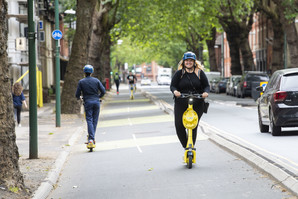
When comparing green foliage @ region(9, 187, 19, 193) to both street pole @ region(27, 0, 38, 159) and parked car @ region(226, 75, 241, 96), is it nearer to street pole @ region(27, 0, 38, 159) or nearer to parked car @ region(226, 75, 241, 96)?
street pole @ region(27, 0, 38, 159)

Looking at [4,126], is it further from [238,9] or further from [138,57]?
[138,57]

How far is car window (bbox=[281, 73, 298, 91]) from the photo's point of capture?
49.3 ft

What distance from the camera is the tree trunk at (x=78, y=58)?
85.8 ft

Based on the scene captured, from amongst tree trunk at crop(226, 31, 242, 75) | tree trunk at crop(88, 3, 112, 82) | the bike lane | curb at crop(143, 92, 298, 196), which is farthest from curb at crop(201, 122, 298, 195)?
tree trunk at crop(226, 31, 242, 75)

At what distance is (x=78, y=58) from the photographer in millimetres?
26375

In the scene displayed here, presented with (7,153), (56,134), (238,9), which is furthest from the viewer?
(238,9)

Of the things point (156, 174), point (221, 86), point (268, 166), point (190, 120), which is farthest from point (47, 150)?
point (221, 86)

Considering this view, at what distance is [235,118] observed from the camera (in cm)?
2320

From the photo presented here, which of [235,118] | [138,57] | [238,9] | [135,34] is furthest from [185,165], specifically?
[138,57]

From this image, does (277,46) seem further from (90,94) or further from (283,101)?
(90,94)

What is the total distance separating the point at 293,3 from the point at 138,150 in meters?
23.6

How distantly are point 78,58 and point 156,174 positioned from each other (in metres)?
16.9

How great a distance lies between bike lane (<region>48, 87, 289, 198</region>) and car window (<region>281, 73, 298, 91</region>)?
2.07 m

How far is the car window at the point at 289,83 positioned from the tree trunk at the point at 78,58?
1239cm
